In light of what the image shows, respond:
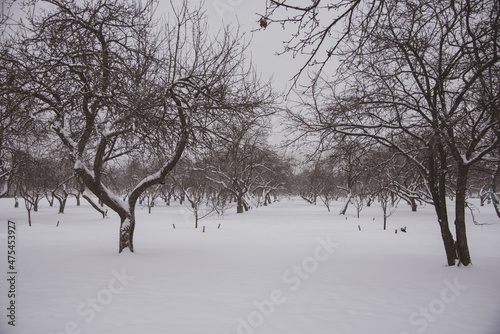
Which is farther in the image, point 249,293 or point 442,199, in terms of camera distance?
point 442,199

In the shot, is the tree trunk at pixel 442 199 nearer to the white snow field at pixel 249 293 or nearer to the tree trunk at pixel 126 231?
the white snow field at pixel 249 293

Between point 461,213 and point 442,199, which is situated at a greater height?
point 442,199

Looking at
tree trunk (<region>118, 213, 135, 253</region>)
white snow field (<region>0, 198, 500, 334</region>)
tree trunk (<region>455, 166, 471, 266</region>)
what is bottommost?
white snow field (<region>0, 198, 500, 334</region>)

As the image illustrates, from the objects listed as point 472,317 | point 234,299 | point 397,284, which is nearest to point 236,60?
point 234,299

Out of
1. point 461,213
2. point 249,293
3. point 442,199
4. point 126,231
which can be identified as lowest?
point 249,293

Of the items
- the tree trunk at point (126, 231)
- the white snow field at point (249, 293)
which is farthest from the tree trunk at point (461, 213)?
the tree trunk at point (126, 231)

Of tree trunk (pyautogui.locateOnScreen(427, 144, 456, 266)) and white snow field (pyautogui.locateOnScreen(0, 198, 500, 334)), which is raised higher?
tree trunk (pyautogui.locateOnScreen(427, 144, 456, 266))

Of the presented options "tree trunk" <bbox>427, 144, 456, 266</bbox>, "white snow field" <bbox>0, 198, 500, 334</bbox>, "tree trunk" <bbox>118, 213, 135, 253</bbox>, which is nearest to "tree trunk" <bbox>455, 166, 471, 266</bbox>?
"tree trunk" <bbox>427, 144, 456, 266</bbox>

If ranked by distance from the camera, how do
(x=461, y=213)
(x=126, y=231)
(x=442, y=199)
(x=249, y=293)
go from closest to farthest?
(x=249, y=293), (x=461, y=213), (x=442, y=199), (x=126, y=231)

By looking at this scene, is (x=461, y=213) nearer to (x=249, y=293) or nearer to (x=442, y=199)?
(x=442, y=199)

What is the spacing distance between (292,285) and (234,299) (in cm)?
147

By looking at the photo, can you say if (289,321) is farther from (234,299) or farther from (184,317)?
(184,317)

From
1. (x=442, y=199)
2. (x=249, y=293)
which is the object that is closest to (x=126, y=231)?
(x=249, y=293)

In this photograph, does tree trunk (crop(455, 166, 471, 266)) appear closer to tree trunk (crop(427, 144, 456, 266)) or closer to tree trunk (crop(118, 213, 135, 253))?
tree trunk (crop(427, 144, 456, 266))
